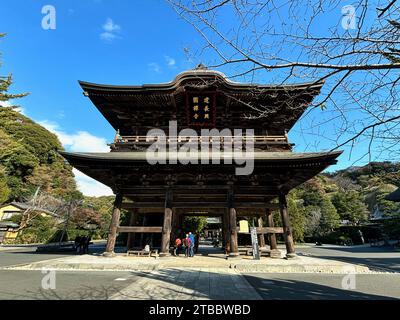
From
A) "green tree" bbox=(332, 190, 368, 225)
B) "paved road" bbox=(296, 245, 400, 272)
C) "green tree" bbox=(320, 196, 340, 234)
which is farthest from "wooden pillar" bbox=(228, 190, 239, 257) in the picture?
"green tree" bbox=(332, 190, 368, 225)

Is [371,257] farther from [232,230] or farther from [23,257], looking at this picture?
[23,257]

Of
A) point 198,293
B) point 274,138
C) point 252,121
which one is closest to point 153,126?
point 252,121

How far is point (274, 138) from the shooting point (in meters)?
12.2

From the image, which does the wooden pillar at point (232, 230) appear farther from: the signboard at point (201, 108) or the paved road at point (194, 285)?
the signboard at point (201, 108)

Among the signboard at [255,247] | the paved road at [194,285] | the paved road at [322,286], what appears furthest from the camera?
the signboard at [255,247]

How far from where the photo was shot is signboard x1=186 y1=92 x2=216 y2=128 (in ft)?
41.8

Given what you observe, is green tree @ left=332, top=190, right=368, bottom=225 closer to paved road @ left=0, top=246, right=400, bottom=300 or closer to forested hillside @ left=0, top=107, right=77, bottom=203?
paved road @ left=0, top=246, right=400, bottom=300

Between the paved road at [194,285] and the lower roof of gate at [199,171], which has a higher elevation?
the lower roof of gate at [199,171]

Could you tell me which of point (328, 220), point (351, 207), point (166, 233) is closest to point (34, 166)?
point (166, 233)

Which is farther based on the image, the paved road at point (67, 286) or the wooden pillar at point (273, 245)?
the wooden pillar at point (273, 245)

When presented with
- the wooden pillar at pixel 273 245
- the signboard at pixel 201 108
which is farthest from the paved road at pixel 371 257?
the signboard at pixel 201 108

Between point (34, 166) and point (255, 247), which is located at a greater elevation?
point (34, 166)

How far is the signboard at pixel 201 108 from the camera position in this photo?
1273cm

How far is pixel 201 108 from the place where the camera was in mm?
13086
